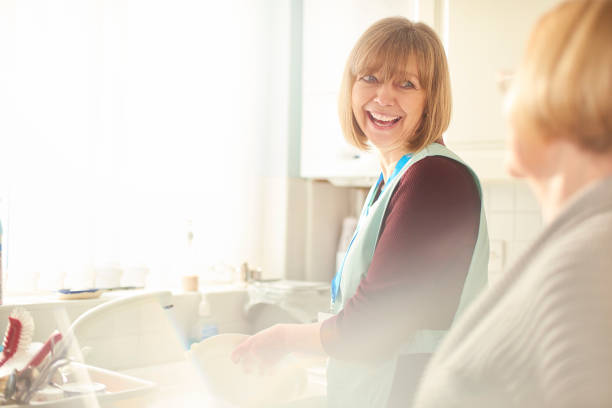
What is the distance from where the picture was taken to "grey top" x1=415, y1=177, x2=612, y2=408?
37cm

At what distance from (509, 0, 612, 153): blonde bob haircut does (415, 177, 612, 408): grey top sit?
0.14ft

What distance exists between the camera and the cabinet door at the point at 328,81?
2.34 m

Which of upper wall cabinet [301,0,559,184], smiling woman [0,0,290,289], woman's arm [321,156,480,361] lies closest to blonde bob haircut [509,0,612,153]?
woman's arm [321,156,480,361]

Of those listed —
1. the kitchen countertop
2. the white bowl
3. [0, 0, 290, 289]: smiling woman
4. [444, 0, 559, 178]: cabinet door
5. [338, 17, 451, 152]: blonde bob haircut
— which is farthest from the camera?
[444, 0, 559, 178]: cabinet door

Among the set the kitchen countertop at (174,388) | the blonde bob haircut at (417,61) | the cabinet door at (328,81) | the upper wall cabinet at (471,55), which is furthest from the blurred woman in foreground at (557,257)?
the cabinet door at (328,81)

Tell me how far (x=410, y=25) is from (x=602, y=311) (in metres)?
0.76

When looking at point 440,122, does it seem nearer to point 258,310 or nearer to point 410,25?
point 410,25

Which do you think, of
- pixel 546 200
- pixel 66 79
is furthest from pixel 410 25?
pixel 66 79

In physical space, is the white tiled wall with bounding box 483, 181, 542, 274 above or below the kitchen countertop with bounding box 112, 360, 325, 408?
above

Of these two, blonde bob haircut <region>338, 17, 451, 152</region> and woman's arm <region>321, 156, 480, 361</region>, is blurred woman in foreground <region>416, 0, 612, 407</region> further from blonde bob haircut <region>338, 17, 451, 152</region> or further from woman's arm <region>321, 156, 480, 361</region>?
blonde bob haircut <region>338, 17, 451, 152</region>

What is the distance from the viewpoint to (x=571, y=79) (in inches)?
15.3

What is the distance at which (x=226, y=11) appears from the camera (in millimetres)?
2447

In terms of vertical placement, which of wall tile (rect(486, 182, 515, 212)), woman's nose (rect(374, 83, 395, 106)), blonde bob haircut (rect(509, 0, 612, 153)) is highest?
woman's nose (rect(374, 83, 395, 106))

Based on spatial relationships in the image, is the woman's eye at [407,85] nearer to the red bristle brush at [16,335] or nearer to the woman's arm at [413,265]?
the woman's arm at [413,265]
